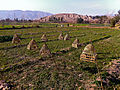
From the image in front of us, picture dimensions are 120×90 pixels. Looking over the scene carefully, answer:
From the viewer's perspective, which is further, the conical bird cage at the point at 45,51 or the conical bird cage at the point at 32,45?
the conical bird cage at the point at 32,45

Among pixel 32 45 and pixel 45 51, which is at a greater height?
pixel 32 45

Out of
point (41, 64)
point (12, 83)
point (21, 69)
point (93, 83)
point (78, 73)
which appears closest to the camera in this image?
point (93, 83)

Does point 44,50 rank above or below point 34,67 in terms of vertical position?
above

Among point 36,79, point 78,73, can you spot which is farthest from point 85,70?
point 36,79

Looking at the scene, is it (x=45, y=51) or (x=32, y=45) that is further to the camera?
(x=32, y=45)

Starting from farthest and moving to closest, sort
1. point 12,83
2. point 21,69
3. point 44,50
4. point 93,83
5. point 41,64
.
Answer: point 44,50 < point 41,64 < point 21,69 < point 12,83 < point 93,83

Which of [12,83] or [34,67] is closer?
[12,83]

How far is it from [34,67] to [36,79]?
2924mm

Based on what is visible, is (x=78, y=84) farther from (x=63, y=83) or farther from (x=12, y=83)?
(x=12, y=83)

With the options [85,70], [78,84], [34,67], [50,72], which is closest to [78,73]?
[85,70]

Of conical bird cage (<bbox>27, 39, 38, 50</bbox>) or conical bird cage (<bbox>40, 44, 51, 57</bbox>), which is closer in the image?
conical bird cage (<bbox>40, 44, 51, 57</bbox>)

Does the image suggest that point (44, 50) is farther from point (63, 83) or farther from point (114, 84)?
point (114, 84)

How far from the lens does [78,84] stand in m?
10.3

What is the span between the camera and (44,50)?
18.0 metres
